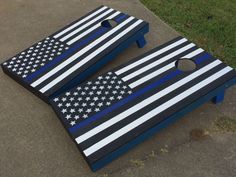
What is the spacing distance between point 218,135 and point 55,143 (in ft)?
8.24

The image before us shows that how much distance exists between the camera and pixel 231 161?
4.80m

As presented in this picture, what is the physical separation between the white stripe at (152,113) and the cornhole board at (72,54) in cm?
144

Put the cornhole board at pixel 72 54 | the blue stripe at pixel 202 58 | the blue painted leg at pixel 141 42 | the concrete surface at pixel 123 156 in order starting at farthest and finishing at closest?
the blue painted leg at pixel 141 42, the cornhole board at pixel 72 54, the blue stripe at pixel 202 58, the concrete surface at pixel 123 156

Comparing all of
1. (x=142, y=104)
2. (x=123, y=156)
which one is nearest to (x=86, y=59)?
(x=142, y=104)

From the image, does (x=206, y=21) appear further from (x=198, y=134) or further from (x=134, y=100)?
(x=134, y=100)

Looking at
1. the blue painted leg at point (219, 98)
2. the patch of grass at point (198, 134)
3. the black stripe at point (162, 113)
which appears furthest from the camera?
the blue painted leg at point (219, 98)

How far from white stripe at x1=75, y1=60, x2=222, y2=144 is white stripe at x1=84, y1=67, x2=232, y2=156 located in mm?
156

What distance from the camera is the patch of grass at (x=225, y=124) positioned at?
5242mm

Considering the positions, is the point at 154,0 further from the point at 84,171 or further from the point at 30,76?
the point at 84,171

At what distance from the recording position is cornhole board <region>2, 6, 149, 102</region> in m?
5.73

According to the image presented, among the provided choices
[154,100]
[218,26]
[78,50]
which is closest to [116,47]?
[78,50]

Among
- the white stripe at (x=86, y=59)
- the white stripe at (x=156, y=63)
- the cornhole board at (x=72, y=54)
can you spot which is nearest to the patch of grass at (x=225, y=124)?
the white stripe at (x=156, y=63)

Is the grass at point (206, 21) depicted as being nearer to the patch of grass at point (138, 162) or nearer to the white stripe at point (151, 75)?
the white stripe at point (151, 75)

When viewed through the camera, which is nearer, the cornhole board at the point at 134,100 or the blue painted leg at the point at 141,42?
the cornhole board at the point at 134,100
